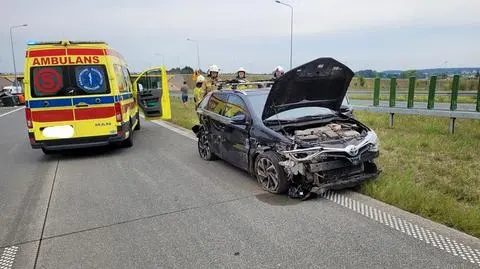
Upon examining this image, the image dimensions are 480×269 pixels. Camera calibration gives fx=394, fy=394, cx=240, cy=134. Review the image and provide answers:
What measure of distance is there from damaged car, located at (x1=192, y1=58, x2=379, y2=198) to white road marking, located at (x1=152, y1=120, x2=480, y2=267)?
9.8 inches

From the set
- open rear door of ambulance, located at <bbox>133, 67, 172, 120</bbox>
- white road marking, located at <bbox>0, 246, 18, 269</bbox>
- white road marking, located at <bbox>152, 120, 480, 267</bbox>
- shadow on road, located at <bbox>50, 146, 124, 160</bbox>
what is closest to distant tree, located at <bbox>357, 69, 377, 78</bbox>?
open rear door of ambulance, located at <bbox>133, 67, 172, 120</bbox>

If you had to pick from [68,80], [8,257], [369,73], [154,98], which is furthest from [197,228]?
[369,73]

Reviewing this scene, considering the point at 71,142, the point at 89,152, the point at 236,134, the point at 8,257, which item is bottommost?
the point at 89,152

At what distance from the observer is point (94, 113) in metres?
8.38

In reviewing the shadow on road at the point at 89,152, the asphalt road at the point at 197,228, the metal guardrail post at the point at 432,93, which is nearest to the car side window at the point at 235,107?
the asphalt road at the point at 197,228

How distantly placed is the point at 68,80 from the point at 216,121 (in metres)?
3.47

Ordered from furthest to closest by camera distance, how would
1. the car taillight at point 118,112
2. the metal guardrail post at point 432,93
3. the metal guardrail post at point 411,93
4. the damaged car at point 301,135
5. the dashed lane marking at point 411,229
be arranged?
the metal guardrail post at point 411,93 < the metal guardrail post at point 432,93 < the car taillight at point 118,112 < the damaged car at point 301,135 < the dashed lane marking at point 411,229

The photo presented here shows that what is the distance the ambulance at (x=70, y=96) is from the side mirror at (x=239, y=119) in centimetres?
333

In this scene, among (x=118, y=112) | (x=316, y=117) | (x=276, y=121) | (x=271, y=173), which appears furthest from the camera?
(x=118, y=112)

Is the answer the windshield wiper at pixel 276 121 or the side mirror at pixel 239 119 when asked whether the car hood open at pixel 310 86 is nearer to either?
the windshield wiper at pixel 276 121

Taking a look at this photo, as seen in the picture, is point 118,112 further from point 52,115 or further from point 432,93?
point 432,93

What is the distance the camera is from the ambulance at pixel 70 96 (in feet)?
26.6

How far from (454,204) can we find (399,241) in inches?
50.5

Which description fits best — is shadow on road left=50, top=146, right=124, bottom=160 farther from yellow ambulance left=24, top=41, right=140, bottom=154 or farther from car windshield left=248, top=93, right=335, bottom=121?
car windshield left=248, top=93, right=335, bottom=121
